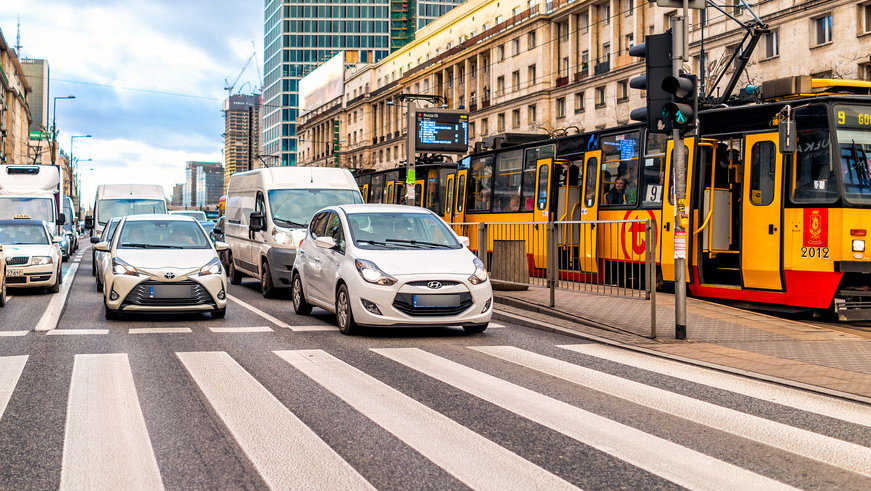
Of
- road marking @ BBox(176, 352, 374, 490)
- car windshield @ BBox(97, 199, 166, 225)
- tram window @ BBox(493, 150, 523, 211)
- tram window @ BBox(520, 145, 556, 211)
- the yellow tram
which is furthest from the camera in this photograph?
car windshield @ BBox(97, 199, 166, 225)

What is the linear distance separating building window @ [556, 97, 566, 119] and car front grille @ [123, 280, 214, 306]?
49075mm

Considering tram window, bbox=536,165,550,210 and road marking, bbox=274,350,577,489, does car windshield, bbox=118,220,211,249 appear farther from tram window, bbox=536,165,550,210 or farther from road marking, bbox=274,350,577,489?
tram window, bbox=536,165,550,210

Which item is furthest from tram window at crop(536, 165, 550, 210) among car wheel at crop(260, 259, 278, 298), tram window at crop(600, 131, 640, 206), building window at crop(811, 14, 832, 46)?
building window at crop(811, 14, 832, 46)

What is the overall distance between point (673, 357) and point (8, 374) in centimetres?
607

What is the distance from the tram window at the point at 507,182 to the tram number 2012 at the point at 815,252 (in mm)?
9220

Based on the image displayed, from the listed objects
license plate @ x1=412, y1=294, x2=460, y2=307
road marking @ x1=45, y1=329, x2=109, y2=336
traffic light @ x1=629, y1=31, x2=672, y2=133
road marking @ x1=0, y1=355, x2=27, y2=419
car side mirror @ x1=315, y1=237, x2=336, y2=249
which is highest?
traffic light @ x1=629, y1=31, x2=672, y2=133

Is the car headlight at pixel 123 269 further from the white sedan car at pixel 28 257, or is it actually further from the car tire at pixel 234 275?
the car tire at pixel 234 275

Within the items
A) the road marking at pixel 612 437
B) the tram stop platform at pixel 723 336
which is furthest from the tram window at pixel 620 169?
the road marking at pixel 612 437

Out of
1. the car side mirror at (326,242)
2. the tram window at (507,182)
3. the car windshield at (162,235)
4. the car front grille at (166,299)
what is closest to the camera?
the car side mirror at (326,242)

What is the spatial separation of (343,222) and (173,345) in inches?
118

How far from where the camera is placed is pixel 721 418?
6250 mm

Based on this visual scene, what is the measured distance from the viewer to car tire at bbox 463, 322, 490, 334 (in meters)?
11.0

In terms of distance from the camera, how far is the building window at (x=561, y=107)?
59394mm

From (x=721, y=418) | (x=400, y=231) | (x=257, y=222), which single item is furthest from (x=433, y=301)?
(x=257, y=222)
